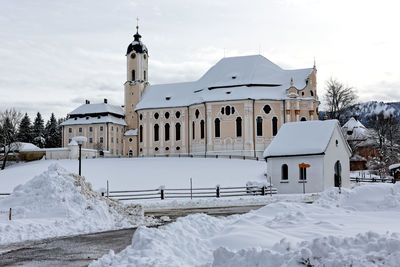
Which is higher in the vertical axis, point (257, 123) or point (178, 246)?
point (257, 123)

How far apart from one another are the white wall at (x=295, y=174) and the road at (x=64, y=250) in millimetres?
21768

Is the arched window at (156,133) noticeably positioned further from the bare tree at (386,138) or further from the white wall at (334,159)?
the white wall at (334,159)

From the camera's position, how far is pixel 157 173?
45281mm

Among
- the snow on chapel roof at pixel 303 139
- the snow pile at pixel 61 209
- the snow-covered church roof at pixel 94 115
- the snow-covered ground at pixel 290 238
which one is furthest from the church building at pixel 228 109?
the snow-covered ground at pixel 290 238

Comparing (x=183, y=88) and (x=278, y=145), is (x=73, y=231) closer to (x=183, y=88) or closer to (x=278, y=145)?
(x=278, y=145)

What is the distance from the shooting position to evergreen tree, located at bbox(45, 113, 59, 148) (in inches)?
3952

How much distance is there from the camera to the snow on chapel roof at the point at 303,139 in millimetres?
34794

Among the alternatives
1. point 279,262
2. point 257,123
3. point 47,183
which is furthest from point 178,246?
point 257,123

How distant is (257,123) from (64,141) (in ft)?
138

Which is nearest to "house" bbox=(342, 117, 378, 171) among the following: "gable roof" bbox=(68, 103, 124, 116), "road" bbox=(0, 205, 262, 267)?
"gable roof" bbox=(68, 103, 124, 116)

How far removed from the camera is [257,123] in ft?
194

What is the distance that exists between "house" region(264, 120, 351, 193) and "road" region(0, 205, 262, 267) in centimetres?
2153

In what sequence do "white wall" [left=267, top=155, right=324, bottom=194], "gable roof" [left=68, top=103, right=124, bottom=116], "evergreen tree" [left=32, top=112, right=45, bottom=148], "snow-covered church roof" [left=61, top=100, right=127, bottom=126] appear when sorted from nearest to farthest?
1. "white wall" [left=267, top=155, right=324, bottom=194]
2. "snow-covered church roof" [left=61, top=100, right=127, bottom=126]
3. "gable roof" [left=68, top=103, right=124, bottom=116]
4. "evergreen tree" [left=32, top=112, right=45, bottom=148]

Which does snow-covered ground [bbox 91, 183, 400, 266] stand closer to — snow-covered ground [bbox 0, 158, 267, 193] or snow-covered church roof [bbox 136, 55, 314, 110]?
snow-covered ground [bbox 0, 158, 267, 193]
